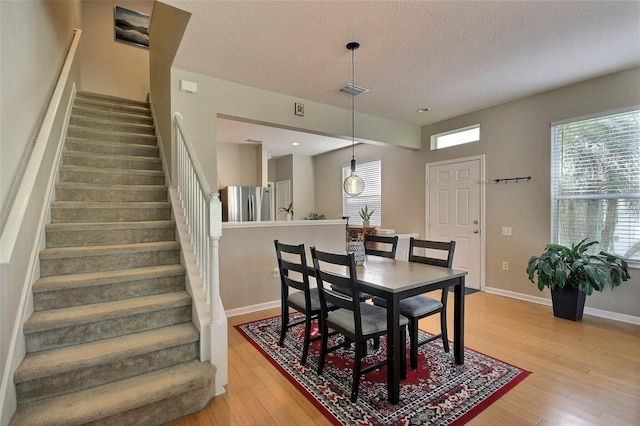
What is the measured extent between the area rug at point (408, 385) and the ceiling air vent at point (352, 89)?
2769 mm

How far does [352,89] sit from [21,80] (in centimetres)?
291

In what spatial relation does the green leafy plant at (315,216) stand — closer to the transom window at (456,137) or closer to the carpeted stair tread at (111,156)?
the transom window at (456,137)

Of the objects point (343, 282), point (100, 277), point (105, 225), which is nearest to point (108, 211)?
point (105, 225)

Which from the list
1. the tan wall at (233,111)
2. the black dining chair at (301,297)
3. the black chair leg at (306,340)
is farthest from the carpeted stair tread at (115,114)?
the black chair leg at (306,340)

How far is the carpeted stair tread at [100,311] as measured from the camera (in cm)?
178

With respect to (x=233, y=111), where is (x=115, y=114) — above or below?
above

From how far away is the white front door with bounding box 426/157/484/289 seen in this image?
461cm

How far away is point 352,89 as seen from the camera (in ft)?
12.1

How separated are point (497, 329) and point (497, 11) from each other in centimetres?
282

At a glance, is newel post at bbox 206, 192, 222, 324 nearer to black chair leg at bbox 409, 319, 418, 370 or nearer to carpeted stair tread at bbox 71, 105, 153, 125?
black chair leg at bbox 409, 319, 418, 370

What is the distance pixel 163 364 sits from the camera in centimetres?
194

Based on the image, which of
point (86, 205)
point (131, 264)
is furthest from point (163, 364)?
point (86, 205)

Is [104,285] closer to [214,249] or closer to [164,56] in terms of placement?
[214,249]

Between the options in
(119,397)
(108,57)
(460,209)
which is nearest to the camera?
(119,397)
